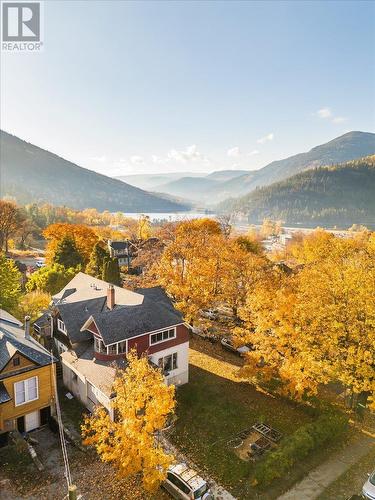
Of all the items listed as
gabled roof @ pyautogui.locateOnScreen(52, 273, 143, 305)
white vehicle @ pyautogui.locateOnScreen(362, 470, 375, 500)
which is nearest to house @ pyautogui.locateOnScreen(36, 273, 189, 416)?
gabled roof @ pyautogui.locateOnScreen(52, 273, 143, 305)

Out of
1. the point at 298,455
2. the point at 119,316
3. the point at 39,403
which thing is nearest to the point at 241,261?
the point at 119,316

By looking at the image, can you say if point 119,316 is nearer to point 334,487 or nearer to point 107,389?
point 107,389

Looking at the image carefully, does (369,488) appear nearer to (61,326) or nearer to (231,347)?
(231,347)

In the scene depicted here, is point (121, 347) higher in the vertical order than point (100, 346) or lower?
lower

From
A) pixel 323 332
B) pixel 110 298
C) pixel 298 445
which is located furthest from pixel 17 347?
pixel 323 332

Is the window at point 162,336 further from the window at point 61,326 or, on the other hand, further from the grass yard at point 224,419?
the window at point 61,326

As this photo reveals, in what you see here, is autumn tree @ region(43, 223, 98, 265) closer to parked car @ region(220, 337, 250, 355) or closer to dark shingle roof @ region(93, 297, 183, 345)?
parked car @ region(220, 337, 250, 355)
